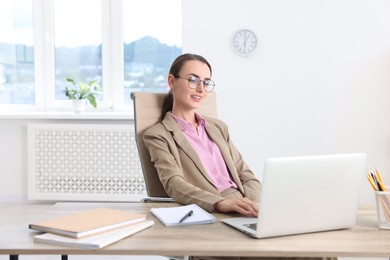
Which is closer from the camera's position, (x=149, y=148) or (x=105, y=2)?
(x=149, y=148)

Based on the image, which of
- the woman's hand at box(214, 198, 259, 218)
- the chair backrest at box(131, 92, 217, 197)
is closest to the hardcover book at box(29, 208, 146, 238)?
the woman's hand at box(214, 198, 259, 218)

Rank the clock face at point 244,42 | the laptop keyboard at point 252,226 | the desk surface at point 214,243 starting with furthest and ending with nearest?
the clock face at point 244,42
the laptop keyboard at point 252,226
the desk surface at point 214,243

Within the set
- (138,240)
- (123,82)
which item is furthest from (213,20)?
(138,240)

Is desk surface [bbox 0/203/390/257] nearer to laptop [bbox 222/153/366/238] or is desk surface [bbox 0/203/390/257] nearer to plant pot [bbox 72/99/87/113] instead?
laptop [bbox 222/153/366/238]

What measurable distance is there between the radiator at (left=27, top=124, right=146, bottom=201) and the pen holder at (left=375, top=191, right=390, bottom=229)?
2710 millimetres

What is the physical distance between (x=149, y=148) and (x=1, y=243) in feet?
2.95

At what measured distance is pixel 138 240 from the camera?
1351 mm

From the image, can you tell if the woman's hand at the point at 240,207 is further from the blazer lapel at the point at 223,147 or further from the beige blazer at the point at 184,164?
the blazer lapel at the point at 223,147

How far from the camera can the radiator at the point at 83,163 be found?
13.3 feet

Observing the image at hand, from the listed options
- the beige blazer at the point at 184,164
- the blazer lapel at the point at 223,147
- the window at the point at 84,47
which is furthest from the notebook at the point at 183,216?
the window at the point at 84,47

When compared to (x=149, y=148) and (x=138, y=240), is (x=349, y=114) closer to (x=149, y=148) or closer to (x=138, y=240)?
(x=149, y=148)

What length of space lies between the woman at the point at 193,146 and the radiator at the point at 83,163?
1.70 meters

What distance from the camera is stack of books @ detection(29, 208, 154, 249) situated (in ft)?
4.30

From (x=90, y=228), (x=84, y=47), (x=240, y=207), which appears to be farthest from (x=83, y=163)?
(x=90, y=228)
